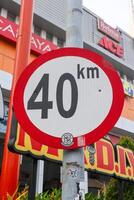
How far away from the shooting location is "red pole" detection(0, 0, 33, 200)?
3.70 m

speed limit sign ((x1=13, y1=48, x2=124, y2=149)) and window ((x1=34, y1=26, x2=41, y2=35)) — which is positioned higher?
window ((x1=34, y1=26, x2=41, y2=35))

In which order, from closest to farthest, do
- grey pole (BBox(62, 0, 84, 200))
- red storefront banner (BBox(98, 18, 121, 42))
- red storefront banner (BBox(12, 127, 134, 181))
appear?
grey pole (BBox(62, 0, 84, 200)), red storefront banner (BBox(12, 127, 134, 181)), red storefront banner (BBox(98, 18, 121, 42))

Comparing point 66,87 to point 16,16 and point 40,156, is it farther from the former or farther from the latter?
point 16,16

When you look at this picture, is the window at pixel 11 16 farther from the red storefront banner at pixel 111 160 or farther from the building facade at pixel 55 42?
the red storefront banner at pixel 111 160

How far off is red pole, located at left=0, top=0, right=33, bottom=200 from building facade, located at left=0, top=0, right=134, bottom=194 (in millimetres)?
4943

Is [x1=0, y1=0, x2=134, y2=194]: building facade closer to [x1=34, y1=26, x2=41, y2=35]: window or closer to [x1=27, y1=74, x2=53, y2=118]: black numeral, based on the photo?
[x1=34, y1=26, x2=41, y2=35]: window

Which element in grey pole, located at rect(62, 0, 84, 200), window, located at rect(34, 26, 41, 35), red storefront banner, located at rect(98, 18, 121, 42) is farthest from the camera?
red storefront banner, located at rect(98, 18, 121, 42)

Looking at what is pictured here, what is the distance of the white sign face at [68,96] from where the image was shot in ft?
6.70

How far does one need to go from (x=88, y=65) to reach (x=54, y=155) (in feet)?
4.99

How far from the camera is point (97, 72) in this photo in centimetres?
219

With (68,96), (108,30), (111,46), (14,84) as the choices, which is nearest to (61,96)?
(68,96)

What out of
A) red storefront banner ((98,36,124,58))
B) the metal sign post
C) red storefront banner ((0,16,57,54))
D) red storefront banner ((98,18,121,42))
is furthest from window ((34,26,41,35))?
the metal sign post

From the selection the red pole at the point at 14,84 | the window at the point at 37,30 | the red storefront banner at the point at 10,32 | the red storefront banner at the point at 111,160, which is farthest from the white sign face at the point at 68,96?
the window at the point at 37,30

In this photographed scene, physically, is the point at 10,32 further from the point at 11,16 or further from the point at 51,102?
the point at 51,102
